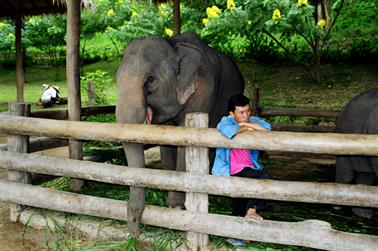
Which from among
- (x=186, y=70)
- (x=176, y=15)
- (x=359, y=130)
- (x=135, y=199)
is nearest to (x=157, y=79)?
(x=186, y=70)

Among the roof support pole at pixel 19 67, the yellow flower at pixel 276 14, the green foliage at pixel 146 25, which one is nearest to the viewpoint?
the yellow flower at pixel 276 14

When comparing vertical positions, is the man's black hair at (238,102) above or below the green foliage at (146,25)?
below

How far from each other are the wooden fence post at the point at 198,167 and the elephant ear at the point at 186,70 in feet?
2.39

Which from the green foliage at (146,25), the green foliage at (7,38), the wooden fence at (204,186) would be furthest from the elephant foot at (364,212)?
the green foliage at (7,38)

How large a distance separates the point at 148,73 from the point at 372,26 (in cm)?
1366

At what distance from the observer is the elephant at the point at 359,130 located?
4.49 m

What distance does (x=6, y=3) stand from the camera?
1175 cm

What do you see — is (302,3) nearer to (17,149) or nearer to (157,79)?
(157,79)

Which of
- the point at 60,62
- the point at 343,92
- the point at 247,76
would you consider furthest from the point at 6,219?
the point at 60,62

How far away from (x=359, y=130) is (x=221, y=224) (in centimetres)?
215

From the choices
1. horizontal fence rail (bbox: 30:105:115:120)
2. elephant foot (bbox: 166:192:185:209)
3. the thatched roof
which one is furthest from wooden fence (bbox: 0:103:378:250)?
the thatched roof

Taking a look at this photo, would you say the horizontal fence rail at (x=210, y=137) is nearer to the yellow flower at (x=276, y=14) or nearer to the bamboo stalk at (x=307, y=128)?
the bamboo stalk at (x=307, y=128)

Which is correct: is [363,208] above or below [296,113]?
below

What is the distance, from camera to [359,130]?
4719 mm
